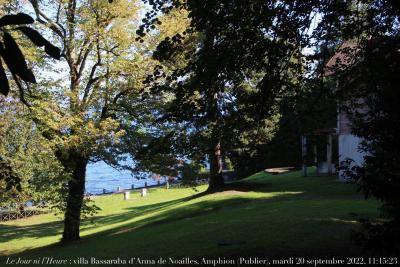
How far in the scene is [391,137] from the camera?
19.1ft

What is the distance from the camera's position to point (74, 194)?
1942 centimetres

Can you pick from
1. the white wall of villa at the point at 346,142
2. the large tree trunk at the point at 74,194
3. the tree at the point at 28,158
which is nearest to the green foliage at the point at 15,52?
the tree at the point at 28,158

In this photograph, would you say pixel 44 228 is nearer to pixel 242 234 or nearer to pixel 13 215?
pixel 13 215

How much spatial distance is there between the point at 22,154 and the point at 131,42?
7063mm

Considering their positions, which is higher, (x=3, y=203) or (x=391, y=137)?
(x=391, y=137)

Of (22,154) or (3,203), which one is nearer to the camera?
(3,203)

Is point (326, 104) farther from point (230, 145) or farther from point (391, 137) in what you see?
point (391, 137)

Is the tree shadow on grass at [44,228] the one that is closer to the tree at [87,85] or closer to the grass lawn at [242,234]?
the grass lawn at [242,234]

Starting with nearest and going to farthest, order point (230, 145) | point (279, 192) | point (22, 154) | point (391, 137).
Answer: point (391, 137), point (230, 145), point (22, 154), point (279, 192)

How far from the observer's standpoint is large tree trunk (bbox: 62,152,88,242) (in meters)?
18.6

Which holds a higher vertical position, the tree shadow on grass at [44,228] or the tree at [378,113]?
the tree at [378,113]

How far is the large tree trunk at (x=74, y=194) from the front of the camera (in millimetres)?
18609

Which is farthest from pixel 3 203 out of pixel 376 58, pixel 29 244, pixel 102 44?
pixel 376 58

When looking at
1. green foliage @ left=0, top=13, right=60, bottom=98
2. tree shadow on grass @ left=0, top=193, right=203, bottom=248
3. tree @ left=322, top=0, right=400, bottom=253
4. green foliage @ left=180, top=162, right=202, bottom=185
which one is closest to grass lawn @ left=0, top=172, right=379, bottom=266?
tree shadow on grass @ left=0, top=193, right=203, bottom=248
